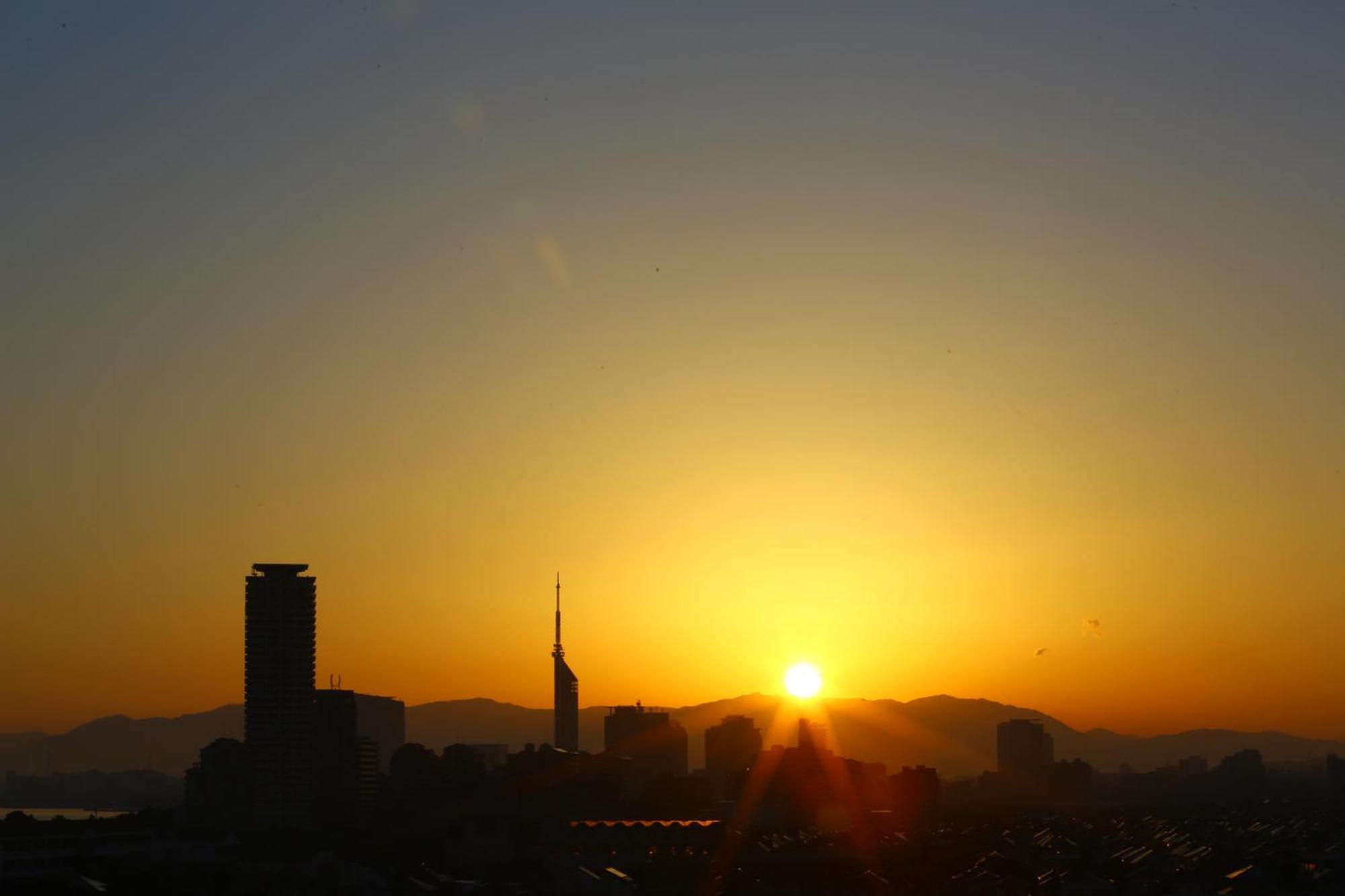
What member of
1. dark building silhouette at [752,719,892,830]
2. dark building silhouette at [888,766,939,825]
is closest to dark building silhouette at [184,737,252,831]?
dark building silhouette at [752,719,892,830]

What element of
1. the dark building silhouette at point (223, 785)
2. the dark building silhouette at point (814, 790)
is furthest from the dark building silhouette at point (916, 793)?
the dark building silhouette at point (223, 785)

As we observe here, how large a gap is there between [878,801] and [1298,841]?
240ft

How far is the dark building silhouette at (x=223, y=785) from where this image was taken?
188250mm

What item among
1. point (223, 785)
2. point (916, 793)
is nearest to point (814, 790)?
point (916, 793)

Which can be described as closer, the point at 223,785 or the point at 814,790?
the point at 814,790

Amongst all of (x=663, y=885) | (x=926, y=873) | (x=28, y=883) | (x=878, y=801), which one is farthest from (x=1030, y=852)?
(x=878, y=801)

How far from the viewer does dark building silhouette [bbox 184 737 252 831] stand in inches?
7411

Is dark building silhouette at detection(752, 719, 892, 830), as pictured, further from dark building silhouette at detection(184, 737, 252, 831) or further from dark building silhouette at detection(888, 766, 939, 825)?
dark building silhouette at detection(184, 737, 252, 831)

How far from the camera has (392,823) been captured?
15438 cm

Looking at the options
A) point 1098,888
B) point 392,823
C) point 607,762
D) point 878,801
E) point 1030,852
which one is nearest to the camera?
point 1098,888

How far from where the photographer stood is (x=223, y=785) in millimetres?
194250

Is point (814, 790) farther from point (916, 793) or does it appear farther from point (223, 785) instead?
point (223, 785)

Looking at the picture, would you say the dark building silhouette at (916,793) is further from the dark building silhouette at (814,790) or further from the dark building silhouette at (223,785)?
the dark building silhouette at (223,785)

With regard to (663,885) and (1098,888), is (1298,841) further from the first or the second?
(663,885)
